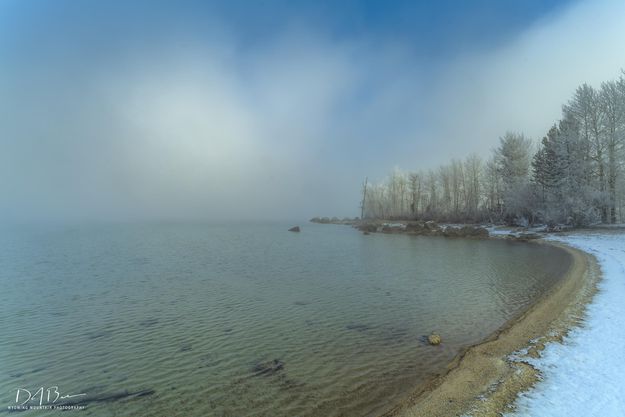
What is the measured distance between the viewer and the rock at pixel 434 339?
9727mm

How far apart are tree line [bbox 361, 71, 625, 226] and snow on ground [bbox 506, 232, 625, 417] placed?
3502 cm

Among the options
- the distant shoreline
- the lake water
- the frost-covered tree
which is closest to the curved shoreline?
the distant shoreline

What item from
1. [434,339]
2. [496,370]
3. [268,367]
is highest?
[496,370]

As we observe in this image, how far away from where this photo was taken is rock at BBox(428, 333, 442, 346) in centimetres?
973

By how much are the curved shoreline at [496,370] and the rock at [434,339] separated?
0.88 meters

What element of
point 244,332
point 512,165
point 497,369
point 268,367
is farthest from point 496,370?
point 512,165

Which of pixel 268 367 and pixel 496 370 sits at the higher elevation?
pixel 496 370

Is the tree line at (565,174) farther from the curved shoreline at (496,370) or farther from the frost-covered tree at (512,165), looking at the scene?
the curved shoreline at (496,370)

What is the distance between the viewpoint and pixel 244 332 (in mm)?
10938

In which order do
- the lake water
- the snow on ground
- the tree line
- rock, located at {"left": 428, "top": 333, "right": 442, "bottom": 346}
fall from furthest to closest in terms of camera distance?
the tree line
rock, located at {"left": 428, "top": 333, "right": 442, "bottom": 346}
the lake water
the snow on ground

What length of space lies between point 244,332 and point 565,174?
4662 centimetres

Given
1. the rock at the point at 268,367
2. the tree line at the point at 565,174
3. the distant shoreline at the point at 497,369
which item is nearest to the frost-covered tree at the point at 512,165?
the tree line at the point at 565,174

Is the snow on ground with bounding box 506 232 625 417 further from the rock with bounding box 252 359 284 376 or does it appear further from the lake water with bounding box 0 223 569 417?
the rock with bounding box 252 359 284 376

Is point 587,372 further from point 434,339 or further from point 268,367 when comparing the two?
point 268,367
